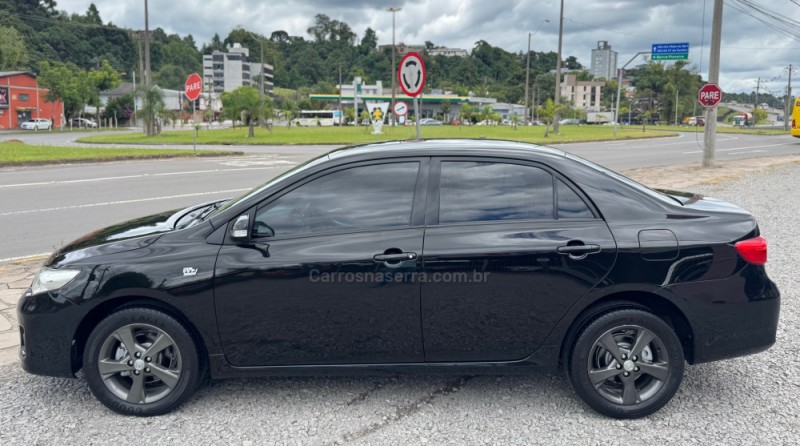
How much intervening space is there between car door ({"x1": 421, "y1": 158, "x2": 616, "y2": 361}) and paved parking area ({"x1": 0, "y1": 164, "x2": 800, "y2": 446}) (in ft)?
1.27

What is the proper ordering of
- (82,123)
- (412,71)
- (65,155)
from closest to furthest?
1. (412,71)
2. (65,155)
3. (82,123)

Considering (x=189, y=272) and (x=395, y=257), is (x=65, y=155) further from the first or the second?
(x=395, y=257)

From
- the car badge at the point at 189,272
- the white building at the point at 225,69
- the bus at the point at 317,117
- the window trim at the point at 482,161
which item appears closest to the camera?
the car badge at the point at 189,272

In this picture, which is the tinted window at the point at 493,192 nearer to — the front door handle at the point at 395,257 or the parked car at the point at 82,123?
the front door handle at the point at 395,257

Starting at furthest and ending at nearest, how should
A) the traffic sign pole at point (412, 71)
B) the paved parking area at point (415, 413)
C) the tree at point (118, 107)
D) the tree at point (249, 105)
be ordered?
the tree at point (118, 107) < the tree at point (249, 105) < the traffic sign pole at point (412, 71) < the paved parking area at point (415, 413)

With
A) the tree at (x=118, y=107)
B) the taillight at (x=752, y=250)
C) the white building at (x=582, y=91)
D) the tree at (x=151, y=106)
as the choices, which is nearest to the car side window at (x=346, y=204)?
the taillight at (x=752, y=250)

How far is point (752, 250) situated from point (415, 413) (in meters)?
2.18

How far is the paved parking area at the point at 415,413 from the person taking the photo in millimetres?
3396

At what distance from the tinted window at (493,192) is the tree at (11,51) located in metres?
89.3

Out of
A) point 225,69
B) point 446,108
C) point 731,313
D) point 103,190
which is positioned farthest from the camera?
point 225,69

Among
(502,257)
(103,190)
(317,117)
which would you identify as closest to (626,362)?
(502,257)

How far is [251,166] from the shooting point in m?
19.2

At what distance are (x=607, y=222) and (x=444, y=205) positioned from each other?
942mm

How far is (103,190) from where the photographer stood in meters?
13.0
